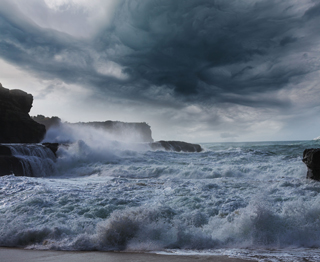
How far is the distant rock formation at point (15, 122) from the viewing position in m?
29.9

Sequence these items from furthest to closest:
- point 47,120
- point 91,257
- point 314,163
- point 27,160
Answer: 1. point 47,120
2. point 27,160
3. point 314,163
4. point 91,257

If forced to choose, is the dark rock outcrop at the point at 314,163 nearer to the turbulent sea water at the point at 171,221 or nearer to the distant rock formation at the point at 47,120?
the turbulent sea water at the point at 171,221

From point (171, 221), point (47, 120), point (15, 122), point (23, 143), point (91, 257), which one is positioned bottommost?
point (91, 257)

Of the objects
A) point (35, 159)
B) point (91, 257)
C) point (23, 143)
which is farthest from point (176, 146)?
point (91, 257)

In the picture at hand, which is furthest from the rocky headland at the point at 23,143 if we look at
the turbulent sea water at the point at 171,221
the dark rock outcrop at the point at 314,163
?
the dark rock outcrop at the point at 314,163

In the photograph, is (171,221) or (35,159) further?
(35,159)

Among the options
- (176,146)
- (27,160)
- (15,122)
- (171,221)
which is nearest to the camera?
(171,221)

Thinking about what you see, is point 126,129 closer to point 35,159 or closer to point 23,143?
point 23,143

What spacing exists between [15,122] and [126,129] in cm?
3686

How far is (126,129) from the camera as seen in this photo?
6656cm

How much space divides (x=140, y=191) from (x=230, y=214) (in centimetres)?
331

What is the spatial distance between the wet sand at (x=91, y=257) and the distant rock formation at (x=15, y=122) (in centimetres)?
3103

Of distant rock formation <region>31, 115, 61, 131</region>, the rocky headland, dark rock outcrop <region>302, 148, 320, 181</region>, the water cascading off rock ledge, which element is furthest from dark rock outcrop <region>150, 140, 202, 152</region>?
dark rock outcrop <region>302, 148, 320, 181</region>

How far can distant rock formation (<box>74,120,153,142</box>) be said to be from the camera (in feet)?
197
